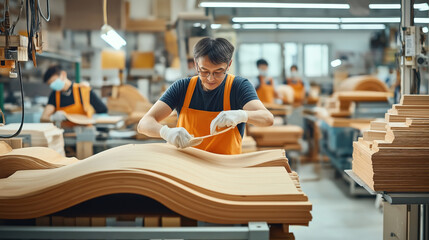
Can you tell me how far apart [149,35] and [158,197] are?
14.3ft

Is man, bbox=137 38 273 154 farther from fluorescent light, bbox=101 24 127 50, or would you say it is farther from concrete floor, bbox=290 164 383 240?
concrete floor, bbox=290 164 383 240

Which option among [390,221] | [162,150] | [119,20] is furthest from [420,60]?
[119,20]

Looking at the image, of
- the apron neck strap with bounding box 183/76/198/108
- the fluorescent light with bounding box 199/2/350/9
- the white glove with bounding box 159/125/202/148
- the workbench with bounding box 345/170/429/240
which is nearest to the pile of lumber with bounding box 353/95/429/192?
the workbench with bounding box 345/170/429/240

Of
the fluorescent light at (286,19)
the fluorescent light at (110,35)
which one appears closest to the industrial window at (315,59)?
the fluorescent light at (286,19)

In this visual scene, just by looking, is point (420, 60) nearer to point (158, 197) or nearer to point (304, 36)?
point (158, 197)

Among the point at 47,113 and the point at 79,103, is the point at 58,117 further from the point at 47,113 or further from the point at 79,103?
the point at 79,103

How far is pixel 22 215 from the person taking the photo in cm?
136

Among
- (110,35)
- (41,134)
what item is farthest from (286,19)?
(41,134)

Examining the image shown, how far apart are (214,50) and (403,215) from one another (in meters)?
1.31

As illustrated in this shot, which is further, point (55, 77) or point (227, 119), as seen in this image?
point (55, 77)

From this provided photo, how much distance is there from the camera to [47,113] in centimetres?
405

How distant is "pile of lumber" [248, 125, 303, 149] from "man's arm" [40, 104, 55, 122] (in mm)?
2766

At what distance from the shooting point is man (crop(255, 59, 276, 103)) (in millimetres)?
6746

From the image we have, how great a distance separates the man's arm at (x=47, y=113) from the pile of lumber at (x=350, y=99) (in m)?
3.55
